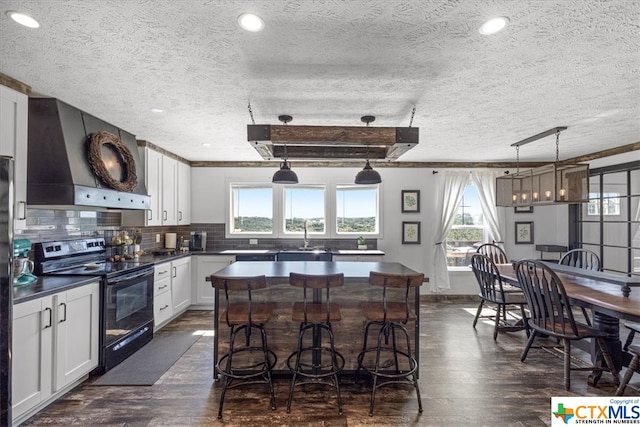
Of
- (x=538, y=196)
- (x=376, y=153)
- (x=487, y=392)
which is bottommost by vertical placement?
(x=487, y=392)

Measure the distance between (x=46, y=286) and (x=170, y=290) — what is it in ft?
6.47

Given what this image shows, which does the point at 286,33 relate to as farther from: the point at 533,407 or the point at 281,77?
the point at 533,407

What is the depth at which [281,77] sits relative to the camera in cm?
239

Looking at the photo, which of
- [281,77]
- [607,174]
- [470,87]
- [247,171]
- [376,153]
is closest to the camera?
[281,77]

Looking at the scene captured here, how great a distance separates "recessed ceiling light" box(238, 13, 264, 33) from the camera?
167 cm

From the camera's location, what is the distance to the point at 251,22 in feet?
5.65

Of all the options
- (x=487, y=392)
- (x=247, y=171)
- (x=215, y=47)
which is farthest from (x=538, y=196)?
(x=247, y=171)

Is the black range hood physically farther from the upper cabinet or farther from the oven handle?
the upper cabinet

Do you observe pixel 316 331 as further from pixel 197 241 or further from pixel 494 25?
pixel 197 241

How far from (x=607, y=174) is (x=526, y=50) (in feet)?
14.1

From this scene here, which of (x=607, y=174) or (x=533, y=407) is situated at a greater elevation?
(x=607, y=174)

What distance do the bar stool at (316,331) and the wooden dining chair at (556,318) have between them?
1.72m

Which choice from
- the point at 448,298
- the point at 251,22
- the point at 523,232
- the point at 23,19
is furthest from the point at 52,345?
the point at 523,232

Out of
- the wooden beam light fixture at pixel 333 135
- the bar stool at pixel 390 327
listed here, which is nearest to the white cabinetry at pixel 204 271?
the wooden beam light fixture at pixel 333 135
